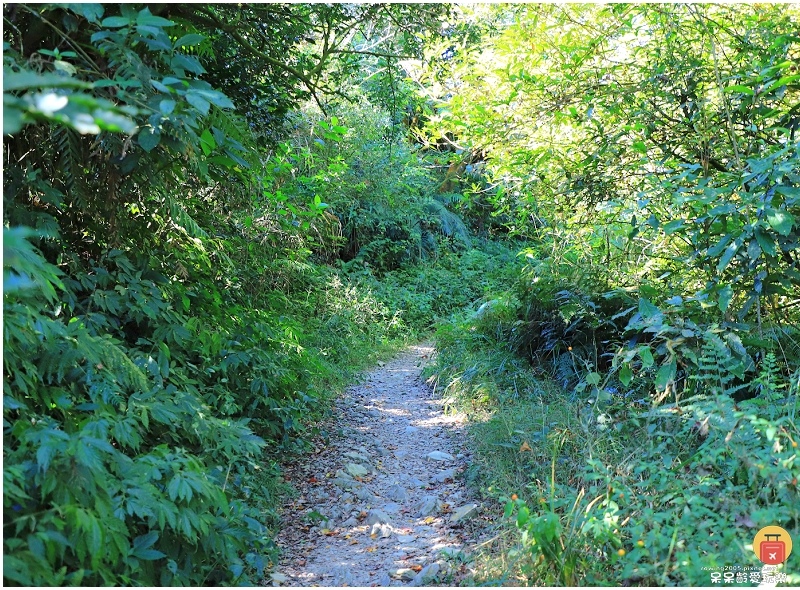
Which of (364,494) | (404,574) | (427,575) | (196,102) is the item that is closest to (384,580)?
(404,574)

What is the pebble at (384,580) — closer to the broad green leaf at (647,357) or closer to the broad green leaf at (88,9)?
the broad green leaf at (647,357)

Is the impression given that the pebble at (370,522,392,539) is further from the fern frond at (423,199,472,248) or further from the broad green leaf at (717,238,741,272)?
the fern frond at (423,199,472,248)

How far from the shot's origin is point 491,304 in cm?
884

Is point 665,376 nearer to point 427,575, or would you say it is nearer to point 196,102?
point 427,575

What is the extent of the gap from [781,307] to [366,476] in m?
3.66

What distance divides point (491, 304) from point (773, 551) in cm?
625

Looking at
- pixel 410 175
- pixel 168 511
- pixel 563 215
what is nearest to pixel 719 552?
pixel 168 511

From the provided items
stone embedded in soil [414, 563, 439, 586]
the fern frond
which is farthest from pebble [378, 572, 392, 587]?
the fern frond

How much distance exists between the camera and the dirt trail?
3590mm

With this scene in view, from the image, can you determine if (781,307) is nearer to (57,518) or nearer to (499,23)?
(499,23)

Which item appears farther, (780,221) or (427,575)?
(780,221)

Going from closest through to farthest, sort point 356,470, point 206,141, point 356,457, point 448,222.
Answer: point 206,141
point 356,470
point 356,457
point 448,222

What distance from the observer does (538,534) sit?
2.95 metres

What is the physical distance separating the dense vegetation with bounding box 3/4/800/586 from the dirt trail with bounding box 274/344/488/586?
24 centimetres
